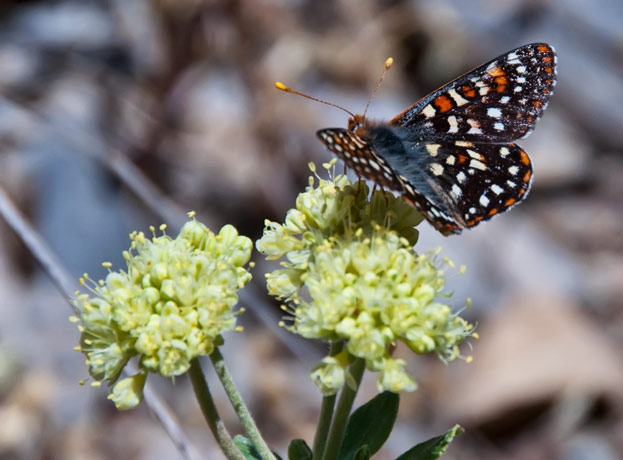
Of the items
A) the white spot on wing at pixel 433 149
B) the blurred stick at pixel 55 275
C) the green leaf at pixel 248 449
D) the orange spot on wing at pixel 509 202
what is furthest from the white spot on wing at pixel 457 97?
the blurred stick at pixel 55 275

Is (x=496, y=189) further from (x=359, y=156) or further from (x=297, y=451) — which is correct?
(x=297, y=451)

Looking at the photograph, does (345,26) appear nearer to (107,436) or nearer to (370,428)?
(107,436)

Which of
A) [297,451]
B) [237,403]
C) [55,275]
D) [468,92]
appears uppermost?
[55,275]

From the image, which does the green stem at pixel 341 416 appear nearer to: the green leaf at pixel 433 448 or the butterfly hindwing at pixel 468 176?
the green leaf at pixel 433 448

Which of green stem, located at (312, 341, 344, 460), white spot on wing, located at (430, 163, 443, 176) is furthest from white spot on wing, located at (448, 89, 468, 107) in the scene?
green stem, located at (312, 341, 344, 460)

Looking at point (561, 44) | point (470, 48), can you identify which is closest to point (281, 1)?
point (470, 48)

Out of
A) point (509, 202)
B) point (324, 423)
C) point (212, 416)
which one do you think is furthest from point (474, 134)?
point (212, 416)
